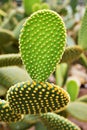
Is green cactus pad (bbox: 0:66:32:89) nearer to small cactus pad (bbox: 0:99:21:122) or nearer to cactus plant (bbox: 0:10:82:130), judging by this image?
small cactus pad (bbox: 0:99:21:122)

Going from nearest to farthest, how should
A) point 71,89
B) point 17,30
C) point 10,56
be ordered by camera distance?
point 10,56 < point 71,89 < point 17,30

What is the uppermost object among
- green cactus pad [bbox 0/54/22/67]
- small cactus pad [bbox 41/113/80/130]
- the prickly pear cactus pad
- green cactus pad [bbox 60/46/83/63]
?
the prickly pear cactus pad

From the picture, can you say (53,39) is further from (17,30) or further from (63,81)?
(63,81)

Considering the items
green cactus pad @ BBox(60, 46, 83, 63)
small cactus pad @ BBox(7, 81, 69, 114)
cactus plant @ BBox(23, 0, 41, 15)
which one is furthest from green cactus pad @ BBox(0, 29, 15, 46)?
small cactus pad @ BBox(7, 81, 69, 114)

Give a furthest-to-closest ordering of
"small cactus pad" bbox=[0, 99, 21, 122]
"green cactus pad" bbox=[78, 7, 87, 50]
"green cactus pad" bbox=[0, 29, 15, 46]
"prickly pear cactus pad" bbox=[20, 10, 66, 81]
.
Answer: "green cactus pad" bbox=[0, 29, 15, 46] < "green cactus pad" bbox=[78, 7, 87, 50] < "small cactus pad" bbox=[0, 99, 21, 122] < "prickly pear cactus pad" bbox=[20, 10, 66, 81]

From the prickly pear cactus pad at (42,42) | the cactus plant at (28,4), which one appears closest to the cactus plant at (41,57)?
the prickly pear cactus pad at (42,42)

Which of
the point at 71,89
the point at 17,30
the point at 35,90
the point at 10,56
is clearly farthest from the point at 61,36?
the point at 17,30

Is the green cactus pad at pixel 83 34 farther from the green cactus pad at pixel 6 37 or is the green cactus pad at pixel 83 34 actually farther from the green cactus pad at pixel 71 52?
the green cactus pad at pixel 6 37
